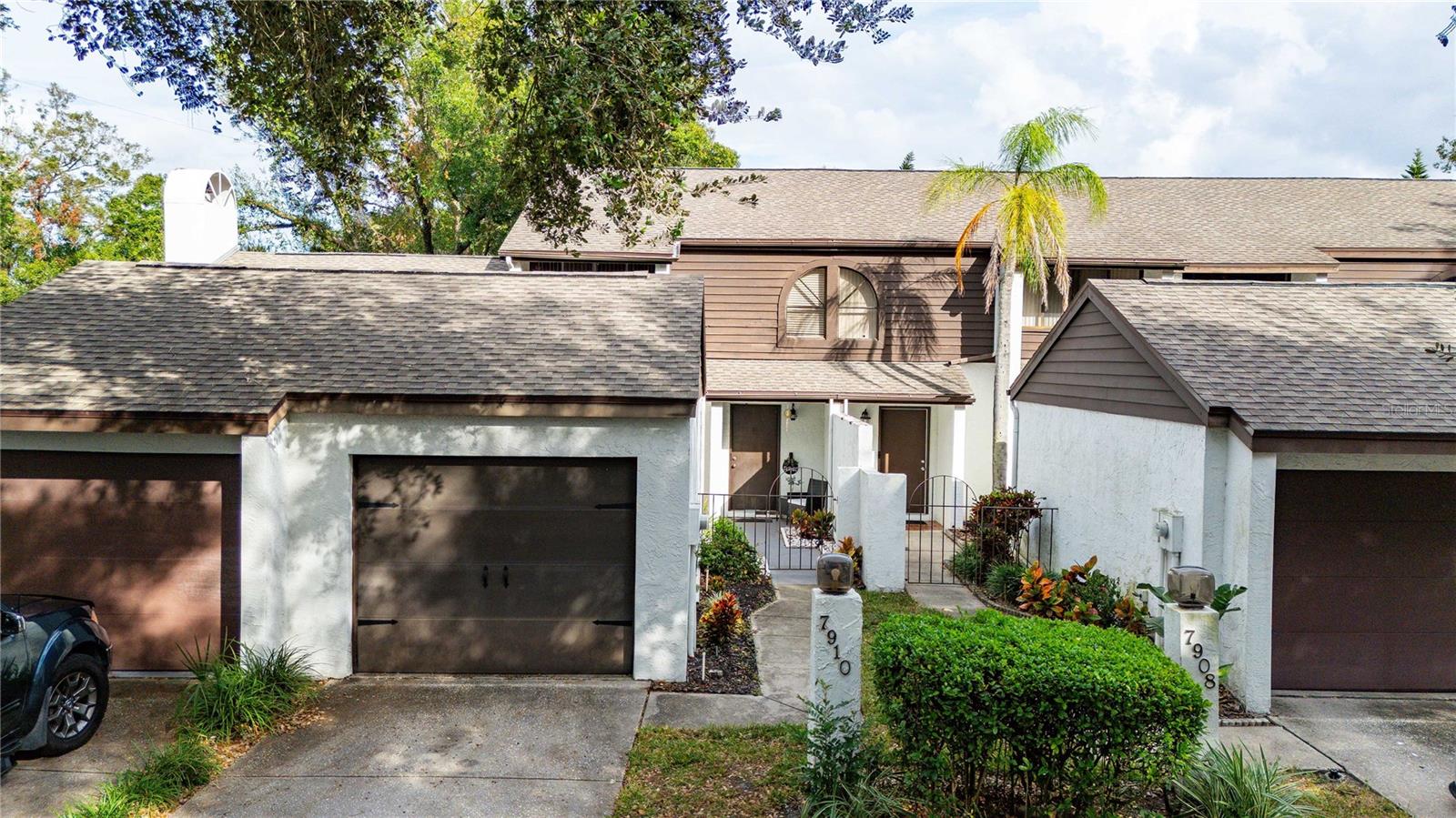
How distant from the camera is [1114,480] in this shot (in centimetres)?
1023

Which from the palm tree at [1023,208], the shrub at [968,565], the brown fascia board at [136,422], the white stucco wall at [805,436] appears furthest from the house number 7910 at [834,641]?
the white stucco wall at [805,436]

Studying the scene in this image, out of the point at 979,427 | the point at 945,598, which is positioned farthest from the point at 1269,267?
the point at 945,598

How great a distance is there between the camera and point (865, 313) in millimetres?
18562

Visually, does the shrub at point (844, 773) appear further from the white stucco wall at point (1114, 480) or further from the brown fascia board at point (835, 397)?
the brown fascia board at point (835, 397)

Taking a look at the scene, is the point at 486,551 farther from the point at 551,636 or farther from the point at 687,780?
the point at 687,780

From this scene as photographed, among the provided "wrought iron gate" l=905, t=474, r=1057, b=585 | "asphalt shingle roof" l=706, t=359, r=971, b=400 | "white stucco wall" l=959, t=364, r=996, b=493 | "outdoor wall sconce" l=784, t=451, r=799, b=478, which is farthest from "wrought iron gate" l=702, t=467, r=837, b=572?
"white stucco wall" l=959, t=364, r=996, b=493

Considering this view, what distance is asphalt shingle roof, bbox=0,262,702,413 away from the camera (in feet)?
25.8

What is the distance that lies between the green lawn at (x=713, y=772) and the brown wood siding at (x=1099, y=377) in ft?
16.7

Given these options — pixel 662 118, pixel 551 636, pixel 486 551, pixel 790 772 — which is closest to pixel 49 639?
pixel 486 551

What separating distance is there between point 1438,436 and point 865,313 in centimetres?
1189

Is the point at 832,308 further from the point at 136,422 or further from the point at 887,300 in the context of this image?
the point at 136,422

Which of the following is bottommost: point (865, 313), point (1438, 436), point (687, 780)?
point (687, 780)

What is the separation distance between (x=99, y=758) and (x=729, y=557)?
739 cm

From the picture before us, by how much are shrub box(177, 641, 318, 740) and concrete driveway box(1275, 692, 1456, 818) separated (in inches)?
330
